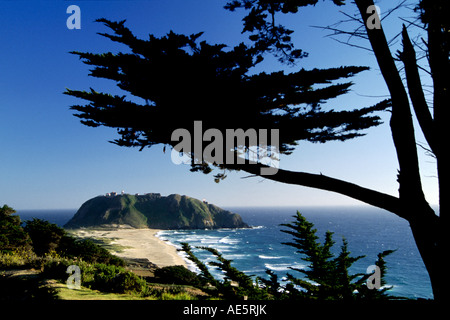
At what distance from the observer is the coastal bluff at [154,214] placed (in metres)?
127

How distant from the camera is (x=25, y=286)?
7.66 m

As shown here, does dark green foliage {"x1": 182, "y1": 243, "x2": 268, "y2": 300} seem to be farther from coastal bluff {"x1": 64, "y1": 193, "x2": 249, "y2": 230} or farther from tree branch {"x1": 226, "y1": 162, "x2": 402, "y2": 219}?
coastal bluff {"x1": 64, "y1": 193, "x2": 249, "y2": 230}

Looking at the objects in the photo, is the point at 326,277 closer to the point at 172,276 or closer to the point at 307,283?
the point at 307,283

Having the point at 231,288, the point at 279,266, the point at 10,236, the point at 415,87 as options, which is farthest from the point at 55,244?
the point at 279,266

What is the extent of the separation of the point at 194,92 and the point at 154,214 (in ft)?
463

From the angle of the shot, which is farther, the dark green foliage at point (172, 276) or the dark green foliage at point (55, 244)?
the dark green foliage at point (55, 244)

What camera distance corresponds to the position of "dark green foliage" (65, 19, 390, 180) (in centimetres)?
340

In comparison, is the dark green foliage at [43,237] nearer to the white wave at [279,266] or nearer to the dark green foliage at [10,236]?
the dark green foliage at [10,236]

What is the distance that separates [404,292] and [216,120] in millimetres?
47048

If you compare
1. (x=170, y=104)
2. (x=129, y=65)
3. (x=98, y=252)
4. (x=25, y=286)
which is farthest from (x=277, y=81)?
(x=98, y=252)

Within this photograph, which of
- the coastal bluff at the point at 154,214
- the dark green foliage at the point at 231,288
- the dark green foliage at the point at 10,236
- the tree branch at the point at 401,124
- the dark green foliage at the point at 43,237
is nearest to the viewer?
the tree branch at the point at 401,124

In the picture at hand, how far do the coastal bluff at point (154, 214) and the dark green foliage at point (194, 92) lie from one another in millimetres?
126661

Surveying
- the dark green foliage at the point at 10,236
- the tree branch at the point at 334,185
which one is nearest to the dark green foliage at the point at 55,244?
the dark green foliage at the point at 10,236
